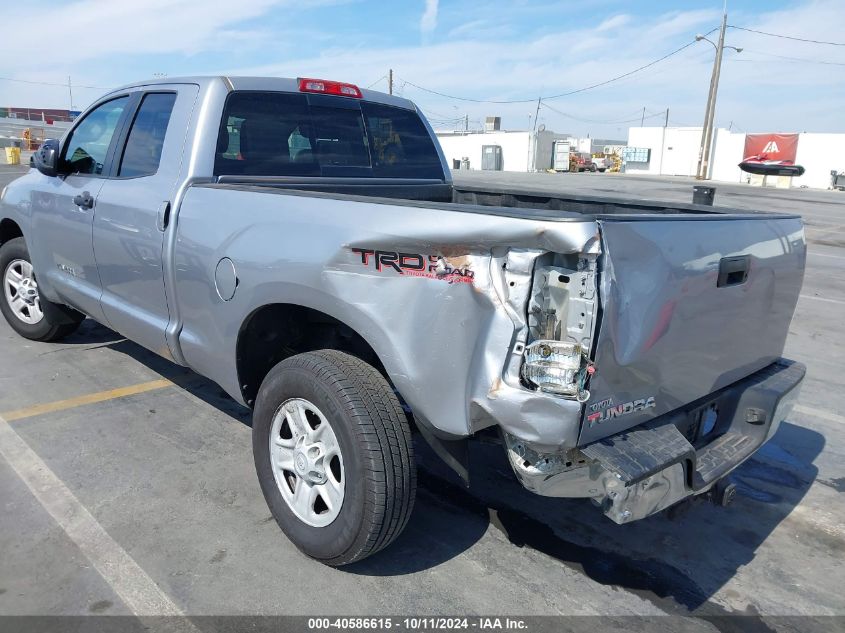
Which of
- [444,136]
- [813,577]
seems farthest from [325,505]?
[444,136]

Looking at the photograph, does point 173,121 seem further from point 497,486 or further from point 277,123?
point 497,486

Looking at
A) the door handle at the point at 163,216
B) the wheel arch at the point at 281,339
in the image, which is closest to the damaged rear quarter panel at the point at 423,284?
the wheel arch at the point at 281,339

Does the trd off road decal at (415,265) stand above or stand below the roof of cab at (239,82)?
below

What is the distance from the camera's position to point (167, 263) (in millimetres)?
3449

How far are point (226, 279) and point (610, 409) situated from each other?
1808mm

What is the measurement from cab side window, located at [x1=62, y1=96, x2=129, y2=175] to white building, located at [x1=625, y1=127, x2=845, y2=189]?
46.2 meters

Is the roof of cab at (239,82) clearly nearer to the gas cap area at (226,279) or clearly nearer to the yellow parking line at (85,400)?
the gas cap area at (226,279)

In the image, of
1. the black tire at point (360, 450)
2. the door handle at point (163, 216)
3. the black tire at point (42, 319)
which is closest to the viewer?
the black tire at point (360, 450)

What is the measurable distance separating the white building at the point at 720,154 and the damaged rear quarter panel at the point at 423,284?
46.8 metres

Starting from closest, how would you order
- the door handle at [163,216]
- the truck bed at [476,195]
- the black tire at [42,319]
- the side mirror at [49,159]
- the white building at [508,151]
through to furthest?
the door handle at [163,216], the truck bed at [476,195], the side mirror at [49,159], the black tire at [42,319], the white building at [508,151]

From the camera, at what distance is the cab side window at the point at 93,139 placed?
14.1 feet

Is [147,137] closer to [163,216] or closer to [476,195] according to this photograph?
[163,216]

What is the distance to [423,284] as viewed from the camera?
231cm

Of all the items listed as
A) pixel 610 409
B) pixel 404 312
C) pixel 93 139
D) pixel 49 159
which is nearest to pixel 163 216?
pixel 93 139
